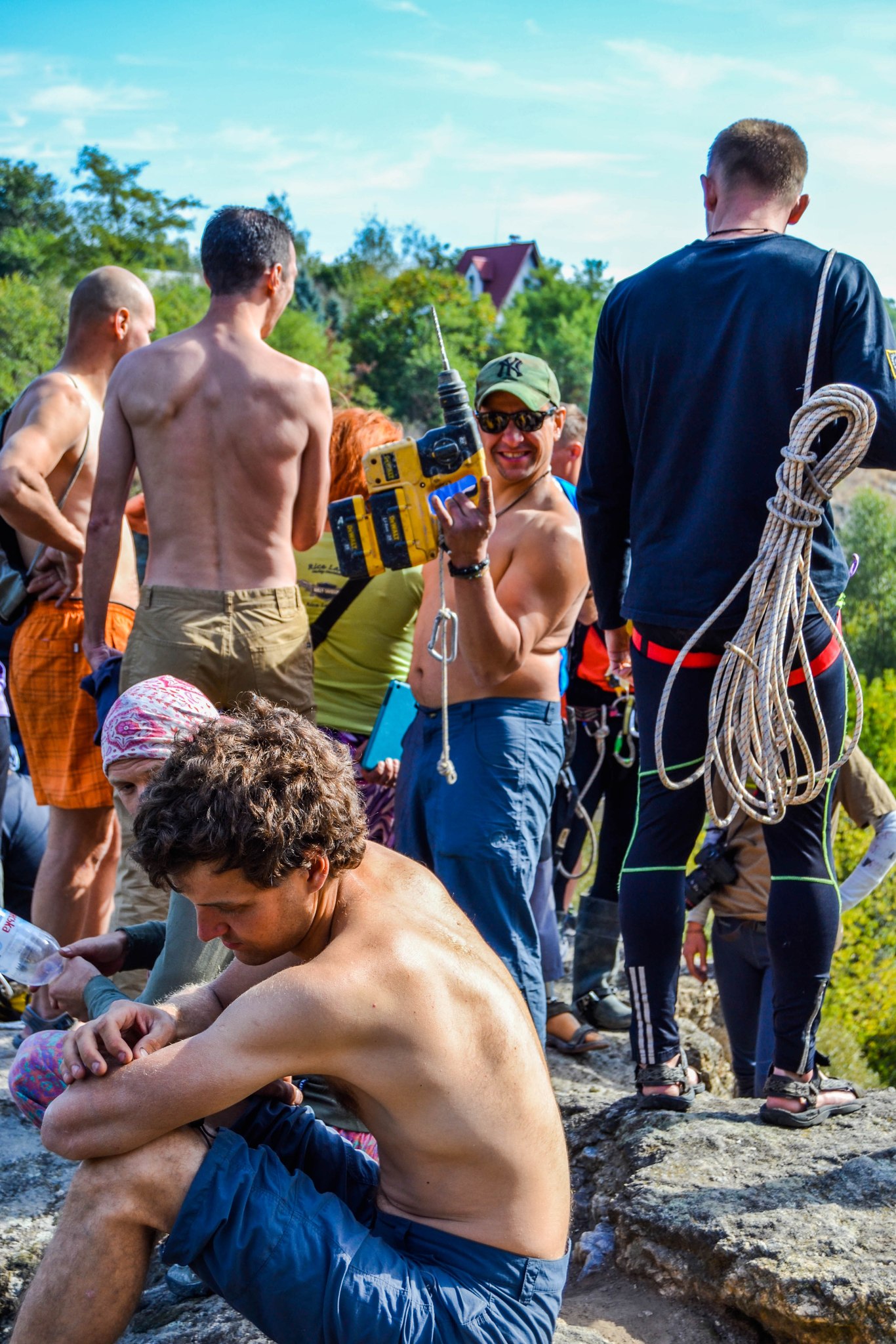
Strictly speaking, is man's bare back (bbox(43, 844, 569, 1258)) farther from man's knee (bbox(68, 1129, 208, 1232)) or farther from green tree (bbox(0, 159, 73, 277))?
green tree (bbox(0, 159, 73, 277))

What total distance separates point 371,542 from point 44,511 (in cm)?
126

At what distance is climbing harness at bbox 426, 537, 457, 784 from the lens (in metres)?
2.98

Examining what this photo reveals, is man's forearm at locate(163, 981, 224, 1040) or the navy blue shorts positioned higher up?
man's forearm at locate(163, 981, 224, 1040)

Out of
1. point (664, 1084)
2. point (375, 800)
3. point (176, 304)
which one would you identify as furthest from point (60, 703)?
point (176, 304)

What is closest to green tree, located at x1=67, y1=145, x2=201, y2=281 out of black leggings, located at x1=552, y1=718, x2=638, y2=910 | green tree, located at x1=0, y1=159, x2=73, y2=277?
green tree, located at x1=0, y1=159, x2=73, y2=277

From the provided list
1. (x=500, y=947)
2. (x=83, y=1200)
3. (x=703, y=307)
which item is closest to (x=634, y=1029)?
(x=500, y=947)

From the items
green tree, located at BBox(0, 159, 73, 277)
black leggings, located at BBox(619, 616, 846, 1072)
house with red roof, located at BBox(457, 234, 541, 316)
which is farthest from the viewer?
house with red roof, located at BBox(457, 234, 541, 316)

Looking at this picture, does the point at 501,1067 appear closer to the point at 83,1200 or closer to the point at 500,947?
the point at 83,1200

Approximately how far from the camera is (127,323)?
392 centimetres

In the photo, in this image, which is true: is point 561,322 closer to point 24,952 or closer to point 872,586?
point 872,586

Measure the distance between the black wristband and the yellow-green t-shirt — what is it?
91 centimetres

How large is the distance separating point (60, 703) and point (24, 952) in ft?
4.06

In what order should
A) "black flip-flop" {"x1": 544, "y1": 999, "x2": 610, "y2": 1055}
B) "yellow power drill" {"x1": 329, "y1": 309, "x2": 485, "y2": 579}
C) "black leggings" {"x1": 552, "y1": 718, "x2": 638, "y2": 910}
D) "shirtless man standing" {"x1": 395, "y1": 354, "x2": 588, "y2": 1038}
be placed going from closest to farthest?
"yellow power drill" {"x1": 329, "y1": 309, "x2": 485, "y2": 579}, "shirtless man standing" {"x1": 395, "y1": 354, "x2": 588, "y2": 1038}, "black flip-flop" {"x1": 544, "y1": 999, "x2": 610, "y2": 1055}, "black leggings" {"x1": 552, "y1": 718, "x2": 638, "y2": 910}

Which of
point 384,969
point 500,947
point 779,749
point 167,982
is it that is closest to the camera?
point 384,969
